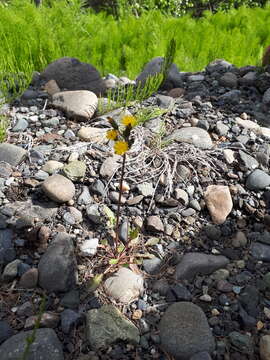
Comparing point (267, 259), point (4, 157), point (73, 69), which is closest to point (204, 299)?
point (267, 259)

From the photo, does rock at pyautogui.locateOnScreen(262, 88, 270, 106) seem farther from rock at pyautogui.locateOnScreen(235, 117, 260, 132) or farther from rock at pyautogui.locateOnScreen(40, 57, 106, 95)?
rock at pyautogui.locateOnScreen(40, 57, 106, 95)

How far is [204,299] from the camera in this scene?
158cm

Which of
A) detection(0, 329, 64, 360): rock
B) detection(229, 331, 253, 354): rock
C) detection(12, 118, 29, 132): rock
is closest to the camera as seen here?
detection(0, 329, 64, 360): rock

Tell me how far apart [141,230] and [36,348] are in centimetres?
76

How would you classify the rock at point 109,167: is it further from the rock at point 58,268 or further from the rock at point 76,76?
the rock at point 76,76

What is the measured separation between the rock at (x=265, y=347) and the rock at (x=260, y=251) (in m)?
0.45

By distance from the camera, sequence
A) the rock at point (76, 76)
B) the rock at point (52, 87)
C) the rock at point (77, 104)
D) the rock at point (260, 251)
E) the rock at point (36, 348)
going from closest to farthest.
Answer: the rock at point (36, 348), the rock at point (260, 251), the rock at point (77, 104), the rock at point (52, 87), the rock at point (76, 76)

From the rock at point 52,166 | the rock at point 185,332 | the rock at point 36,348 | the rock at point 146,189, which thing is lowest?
the rock at point 185,332

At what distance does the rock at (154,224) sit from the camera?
1833 mm

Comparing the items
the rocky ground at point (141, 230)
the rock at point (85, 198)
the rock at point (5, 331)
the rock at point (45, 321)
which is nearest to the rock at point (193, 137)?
the rocky ground at point (141, 230)

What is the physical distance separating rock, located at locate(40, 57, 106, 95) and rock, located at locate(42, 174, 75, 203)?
3.87ft

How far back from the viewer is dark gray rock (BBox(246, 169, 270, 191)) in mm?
2074

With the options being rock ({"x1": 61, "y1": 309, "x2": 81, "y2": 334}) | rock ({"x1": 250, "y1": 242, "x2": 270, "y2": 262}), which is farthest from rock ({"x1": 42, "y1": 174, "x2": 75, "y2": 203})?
rock ({"x1": 250, "y1": 242, "x2": 270, "y2": 262})

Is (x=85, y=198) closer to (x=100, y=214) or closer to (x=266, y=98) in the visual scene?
(x=100, y=214)
